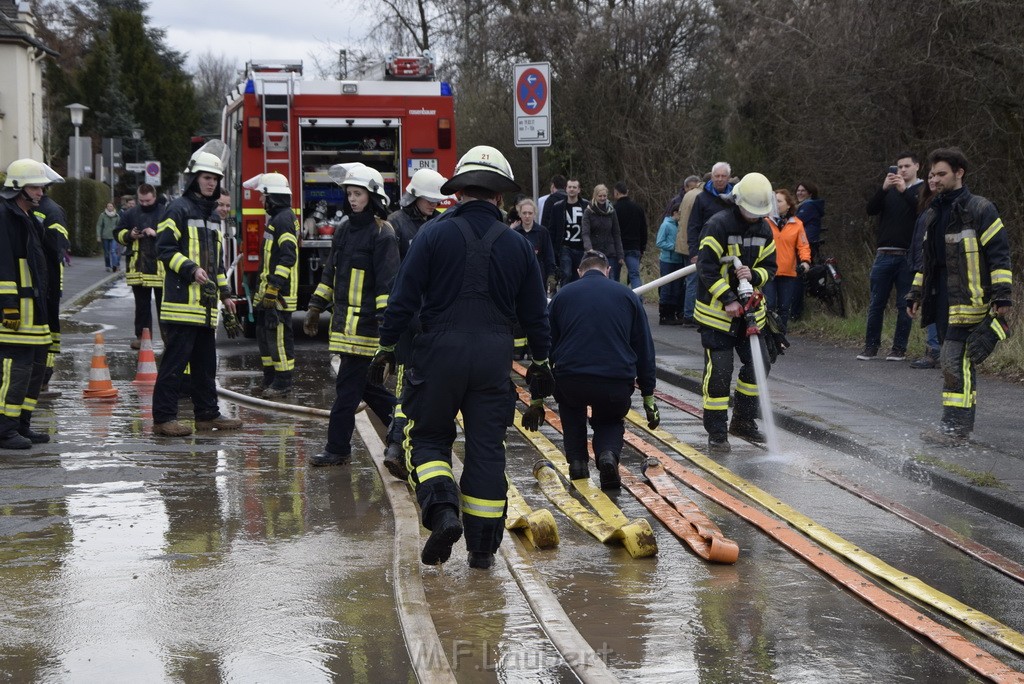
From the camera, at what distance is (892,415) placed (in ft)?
33.2

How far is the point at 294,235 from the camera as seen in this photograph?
450 inches

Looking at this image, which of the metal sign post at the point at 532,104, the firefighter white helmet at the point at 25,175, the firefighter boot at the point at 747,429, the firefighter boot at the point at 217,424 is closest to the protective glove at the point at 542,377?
the firefighter boot at the point at 747,429

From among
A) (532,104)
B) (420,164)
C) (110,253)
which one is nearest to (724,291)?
(532,104)

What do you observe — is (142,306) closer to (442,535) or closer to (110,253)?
(442,535)

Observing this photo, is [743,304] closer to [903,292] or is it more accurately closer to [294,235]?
[294,235]

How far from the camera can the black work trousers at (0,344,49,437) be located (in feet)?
29.5

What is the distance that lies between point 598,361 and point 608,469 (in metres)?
0.64

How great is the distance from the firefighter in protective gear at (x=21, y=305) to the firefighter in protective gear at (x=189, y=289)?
2.74 feet

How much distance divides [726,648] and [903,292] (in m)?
9.60

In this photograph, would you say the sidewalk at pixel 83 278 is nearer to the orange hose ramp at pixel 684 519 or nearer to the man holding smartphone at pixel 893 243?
the man holding smartphone at pixel 893 243

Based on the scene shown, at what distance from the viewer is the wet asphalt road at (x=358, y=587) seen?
4742 millimetres

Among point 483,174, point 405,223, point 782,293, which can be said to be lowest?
point 782,293

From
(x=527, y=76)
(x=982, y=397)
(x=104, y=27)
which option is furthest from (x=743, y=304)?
(x=104, y=27)

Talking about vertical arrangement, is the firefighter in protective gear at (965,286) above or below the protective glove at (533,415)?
above
